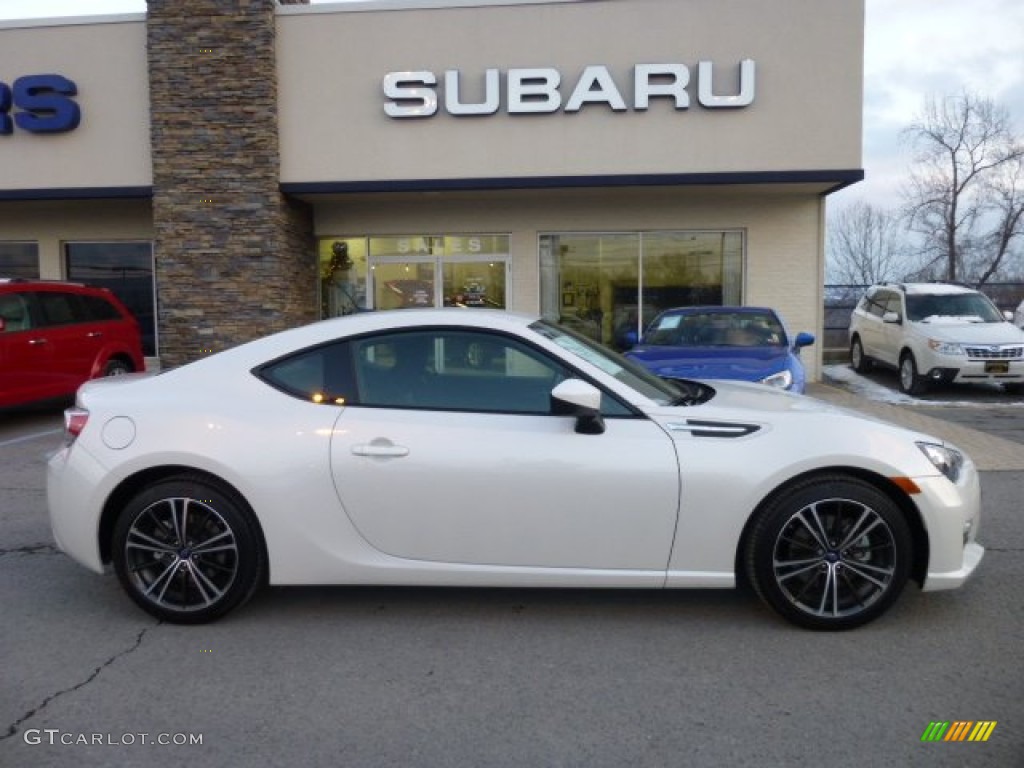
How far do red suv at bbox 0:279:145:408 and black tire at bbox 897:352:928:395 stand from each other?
1149 centimetres

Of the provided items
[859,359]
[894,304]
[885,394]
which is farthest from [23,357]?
[859,359]

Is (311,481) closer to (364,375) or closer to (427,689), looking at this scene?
(364,375)

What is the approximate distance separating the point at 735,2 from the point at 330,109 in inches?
242

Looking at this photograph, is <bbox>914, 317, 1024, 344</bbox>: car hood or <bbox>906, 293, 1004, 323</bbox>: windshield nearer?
<bbox>914, 317, 1024, 344</bbox>: car hood

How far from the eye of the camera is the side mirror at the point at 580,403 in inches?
142

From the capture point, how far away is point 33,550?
5.23 metres

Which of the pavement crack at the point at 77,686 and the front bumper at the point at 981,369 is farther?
the front bumper at the point at 981,369

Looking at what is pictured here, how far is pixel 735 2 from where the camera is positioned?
12.3 meters

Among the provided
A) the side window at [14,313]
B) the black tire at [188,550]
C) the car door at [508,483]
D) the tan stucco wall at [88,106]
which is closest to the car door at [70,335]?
the side window at [14,313]

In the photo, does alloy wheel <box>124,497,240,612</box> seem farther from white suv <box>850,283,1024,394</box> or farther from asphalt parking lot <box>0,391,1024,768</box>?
white suv <box>850,283,1024,394</box>

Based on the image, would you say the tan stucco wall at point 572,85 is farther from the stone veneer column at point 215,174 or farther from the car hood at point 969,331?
the car hood at point 969,331

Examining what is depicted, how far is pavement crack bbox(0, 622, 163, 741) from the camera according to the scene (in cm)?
308

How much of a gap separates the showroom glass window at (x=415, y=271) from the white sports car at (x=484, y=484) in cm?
1036

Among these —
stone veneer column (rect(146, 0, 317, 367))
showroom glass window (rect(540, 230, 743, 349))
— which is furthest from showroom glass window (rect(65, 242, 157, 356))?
showroom glass window (rect(540, 230, 743, 349))
